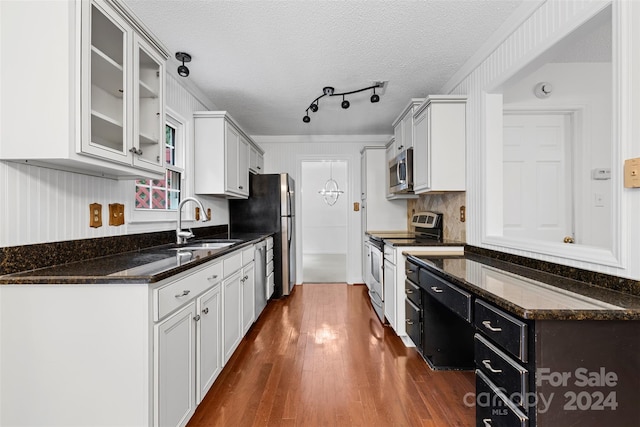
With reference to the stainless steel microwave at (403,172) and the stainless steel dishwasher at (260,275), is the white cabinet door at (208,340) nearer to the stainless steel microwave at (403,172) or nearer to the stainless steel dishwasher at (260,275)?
the stainless steel dishwasher at (260,275)

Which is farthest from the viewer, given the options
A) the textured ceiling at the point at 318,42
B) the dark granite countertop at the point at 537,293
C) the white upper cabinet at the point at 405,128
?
the white upper cabinet at the point at 405,128

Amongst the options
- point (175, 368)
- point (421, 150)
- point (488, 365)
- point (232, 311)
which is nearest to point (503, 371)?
point (488, 365)

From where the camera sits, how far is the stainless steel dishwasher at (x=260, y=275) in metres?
3.43

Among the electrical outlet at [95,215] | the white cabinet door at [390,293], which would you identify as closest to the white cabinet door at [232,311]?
the electrical outlet at [95,215]

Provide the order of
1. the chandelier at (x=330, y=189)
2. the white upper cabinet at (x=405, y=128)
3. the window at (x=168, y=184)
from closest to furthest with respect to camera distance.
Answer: the window at (x=168, y=184) < the white upper cabinet at (x=405, y=128) < the chandelier at (x=330, y=189)

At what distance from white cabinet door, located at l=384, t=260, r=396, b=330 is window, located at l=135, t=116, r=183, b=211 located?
217 cm

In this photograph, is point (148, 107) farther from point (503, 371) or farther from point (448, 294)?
point (503, 371)

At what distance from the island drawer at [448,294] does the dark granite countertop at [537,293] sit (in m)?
0.04

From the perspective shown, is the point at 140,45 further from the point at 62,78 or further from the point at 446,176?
the point at 446,176

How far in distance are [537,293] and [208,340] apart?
1.84 m

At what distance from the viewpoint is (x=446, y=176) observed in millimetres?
2912

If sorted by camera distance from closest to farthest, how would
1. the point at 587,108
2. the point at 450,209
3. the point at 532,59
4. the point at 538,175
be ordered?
the point at 532,59 → the point at 587,108 → the point at 538,175 → the point at 450,209

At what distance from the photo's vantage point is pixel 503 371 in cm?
129

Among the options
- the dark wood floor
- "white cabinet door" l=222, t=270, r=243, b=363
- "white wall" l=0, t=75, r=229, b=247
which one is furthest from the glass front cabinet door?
the dark wood floor
